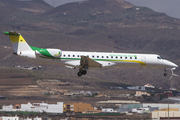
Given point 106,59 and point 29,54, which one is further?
point 106,59

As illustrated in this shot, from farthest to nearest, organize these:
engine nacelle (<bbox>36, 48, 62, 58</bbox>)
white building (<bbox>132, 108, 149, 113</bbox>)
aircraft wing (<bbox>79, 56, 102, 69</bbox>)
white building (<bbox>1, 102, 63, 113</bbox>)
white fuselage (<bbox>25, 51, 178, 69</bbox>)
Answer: white building (<bbox>1, 102, 63, 113</bbox>) → white building (<bbox>132, 108, 149, 113</bbox>) → white fuselage (<bbox>25, 51, 178, 69</bbox>) → engine nacelle (<bbox>36, 48, 62, 58</bbox>) → aircraft wing (<bbox>79, 56, 102, 69</bbox>)

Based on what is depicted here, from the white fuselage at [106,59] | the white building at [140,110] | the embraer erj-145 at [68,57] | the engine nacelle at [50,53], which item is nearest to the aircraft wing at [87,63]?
the embraer erj-145 at [68,57]

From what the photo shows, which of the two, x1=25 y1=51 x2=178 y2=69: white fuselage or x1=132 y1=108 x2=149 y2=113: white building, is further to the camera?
x1=132 y1=108 x2=149 y2=113: white building

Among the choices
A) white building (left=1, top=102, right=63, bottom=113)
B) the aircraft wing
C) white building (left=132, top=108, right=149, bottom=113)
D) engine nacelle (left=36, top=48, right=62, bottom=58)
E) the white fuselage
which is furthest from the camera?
white building (left=1, top=102, right=63, bottom=113)

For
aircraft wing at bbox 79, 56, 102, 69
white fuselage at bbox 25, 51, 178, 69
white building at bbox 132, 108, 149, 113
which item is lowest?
white building at bbox 132, 108, 149, 113

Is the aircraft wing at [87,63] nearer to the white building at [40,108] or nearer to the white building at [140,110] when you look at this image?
the white building at [140,110]

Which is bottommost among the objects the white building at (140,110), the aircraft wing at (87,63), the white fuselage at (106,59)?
the white building at (140,110)

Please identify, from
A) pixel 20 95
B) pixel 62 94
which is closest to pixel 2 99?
pixel 20 95

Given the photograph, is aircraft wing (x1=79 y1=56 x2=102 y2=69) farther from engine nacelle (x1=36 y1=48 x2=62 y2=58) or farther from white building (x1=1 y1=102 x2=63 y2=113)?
white building (x1=1 y1=102 x2=63 y2=113)

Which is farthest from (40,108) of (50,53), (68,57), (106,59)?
(106,59)

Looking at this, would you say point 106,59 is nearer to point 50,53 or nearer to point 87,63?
point 87,63

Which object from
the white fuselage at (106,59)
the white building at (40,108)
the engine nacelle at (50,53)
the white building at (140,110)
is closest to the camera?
the engine nacelle at (50,53)

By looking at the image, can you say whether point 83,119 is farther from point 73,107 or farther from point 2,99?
point 2,99

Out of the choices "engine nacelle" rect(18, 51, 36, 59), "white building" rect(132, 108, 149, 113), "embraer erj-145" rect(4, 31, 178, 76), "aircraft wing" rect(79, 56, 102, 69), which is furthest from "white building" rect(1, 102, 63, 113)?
"aircraft wing" rect(79, 56, 102, 69)
